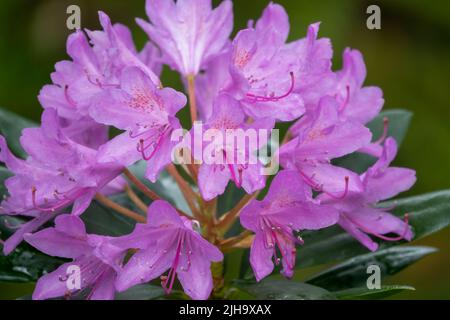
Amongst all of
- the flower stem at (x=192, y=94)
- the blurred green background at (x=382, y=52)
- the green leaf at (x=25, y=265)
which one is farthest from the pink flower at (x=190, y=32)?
the blurred green background at (x=382, y=52)

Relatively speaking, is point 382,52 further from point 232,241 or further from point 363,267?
point 232,241

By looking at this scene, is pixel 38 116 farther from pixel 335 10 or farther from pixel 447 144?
pixel 447 144

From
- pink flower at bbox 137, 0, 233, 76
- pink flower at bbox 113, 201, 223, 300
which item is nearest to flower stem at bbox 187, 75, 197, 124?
pink flower at bbox 137, 0, 233, 76

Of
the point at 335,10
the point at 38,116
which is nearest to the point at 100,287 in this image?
the point at 38,116

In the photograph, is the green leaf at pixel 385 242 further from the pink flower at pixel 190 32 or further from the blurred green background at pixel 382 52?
the blurred green background at pixel 382 52

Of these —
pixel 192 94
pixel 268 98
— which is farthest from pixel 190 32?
pixel 268 98

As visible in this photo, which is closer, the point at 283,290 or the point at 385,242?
the point at 283,290

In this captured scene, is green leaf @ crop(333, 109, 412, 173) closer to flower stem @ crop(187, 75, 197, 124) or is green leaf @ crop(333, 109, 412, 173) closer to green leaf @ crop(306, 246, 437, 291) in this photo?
green leaf @ crop(306, 246, 437, 291)
